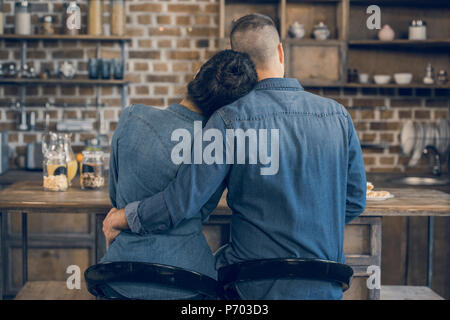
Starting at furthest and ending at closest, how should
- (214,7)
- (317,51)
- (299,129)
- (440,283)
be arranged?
1. (214,7)
2. (317,51)
3. (440,283)
4. (299,129)

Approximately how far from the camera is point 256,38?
1736 millimetres

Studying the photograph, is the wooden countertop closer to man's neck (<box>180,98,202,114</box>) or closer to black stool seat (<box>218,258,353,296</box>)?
man's neck (<box>180,98,202,114</box>)

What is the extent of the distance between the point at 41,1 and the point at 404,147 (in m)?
2.77

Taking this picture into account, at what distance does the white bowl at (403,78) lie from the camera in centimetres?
375

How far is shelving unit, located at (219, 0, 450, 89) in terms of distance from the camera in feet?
12.1

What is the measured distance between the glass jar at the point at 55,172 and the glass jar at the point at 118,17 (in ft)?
5.46

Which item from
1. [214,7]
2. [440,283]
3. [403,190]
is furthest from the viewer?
[214,7]

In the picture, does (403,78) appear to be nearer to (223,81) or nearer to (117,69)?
(117,69)

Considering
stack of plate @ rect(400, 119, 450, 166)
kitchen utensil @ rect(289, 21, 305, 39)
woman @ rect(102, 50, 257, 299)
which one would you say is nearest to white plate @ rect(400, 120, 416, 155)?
stack of plate @ rect(400, 119, 450, 166)

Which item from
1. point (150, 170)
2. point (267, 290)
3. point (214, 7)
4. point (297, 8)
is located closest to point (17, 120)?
point (214, 7)

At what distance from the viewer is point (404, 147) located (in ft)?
12.3

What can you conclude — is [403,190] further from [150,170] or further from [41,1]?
[41,1]

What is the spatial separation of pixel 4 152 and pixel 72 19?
105cm

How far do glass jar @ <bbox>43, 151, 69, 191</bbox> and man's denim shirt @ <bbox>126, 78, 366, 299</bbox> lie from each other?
92 centimetres
